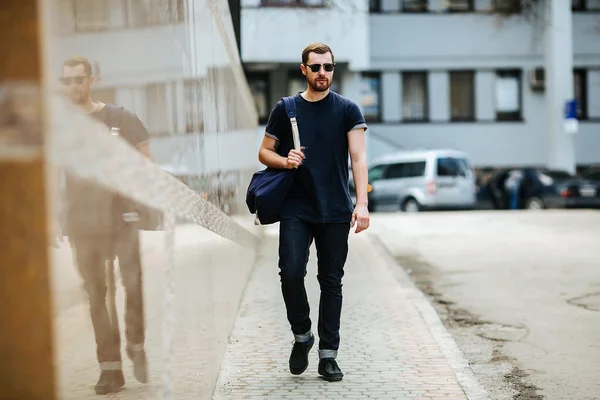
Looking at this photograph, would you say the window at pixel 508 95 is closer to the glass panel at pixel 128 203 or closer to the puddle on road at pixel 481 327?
the puddle on road at pixel 481 327

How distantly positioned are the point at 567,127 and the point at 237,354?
2295cm

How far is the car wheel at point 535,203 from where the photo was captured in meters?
23.0

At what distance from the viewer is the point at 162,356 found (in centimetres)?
230

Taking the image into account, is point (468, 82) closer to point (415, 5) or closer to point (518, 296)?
point (415, 5)

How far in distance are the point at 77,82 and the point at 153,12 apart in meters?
0.99

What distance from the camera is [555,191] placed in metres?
22.7

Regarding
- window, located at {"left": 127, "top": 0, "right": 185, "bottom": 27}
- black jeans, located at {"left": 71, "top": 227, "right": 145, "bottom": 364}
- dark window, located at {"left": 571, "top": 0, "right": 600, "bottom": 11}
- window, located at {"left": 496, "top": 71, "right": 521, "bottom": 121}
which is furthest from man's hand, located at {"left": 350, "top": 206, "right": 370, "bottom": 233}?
dark window, located at {"left": 571, "top": 0, "right": 600, "bottom": 11}

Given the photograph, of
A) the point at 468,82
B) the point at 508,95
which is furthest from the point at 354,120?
the point at 508,95

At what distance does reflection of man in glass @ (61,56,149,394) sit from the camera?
1.53 meters

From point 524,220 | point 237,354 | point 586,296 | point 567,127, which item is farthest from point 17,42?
point 567,127

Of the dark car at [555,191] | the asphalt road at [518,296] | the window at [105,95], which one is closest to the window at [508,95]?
the dark car at [555,191]

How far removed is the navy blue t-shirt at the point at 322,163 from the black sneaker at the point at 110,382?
2401 millimetres

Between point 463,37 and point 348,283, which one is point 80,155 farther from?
point 463,37

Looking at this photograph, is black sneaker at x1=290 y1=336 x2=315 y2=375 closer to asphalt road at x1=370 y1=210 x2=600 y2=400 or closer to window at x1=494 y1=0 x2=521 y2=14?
asphalt road at x1=370 y1=210 x2=600 y2=400
